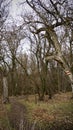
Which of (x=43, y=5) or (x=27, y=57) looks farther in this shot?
(x=27, y=57)

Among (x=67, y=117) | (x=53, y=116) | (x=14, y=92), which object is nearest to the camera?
(x=67, y=117)

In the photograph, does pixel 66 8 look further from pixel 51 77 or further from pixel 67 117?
pixel 51 77

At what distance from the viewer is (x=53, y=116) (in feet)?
57.7

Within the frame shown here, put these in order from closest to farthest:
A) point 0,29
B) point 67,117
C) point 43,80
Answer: point 67,117
point 0,29
point 43,80

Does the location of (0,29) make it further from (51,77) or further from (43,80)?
(51,77)

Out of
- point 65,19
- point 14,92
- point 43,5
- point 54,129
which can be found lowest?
point 54,129

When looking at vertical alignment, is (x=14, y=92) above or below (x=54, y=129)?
above

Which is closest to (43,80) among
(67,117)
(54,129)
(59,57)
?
(59,57)

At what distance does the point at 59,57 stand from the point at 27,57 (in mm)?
41031

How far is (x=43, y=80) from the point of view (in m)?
32.9

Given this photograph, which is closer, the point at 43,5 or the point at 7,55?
the point at 43,5

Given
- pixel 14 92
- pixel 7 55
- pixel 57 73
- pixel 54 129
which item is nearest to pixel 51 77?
pixel 57 73

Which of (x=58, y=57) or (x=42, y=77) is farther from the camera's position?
(x=42, y=77)

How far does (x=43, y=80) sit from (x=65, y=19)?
14.0 meters
